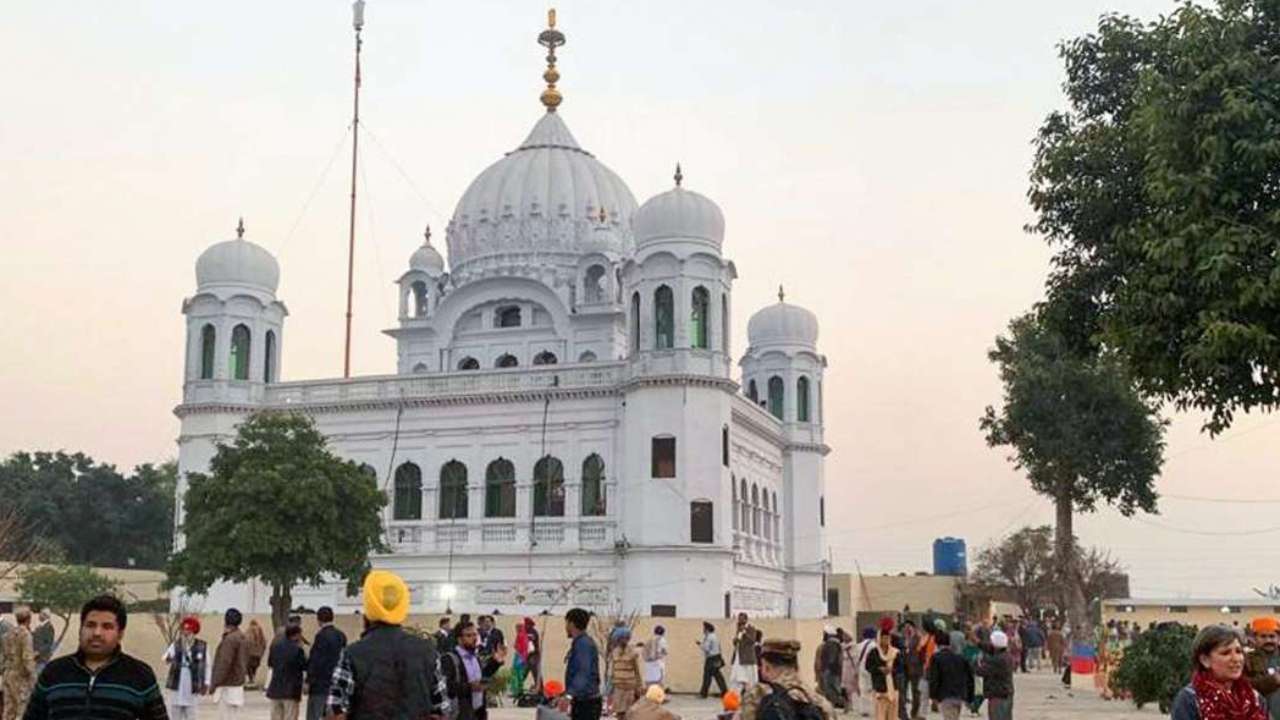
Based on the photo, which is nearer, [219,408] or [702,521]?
[702,521]

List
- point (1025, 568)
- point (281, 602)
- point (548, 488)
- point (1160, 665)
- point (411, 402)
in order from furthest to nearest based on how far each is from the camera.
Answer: point (1025, 568) < point (411, 402) < point (548, 488) < point (281, 602) < point (1160, 665)

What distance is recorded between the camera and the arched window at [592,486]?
140 ft

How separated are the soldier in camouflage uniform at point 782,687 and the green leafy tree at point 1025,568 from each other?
65.3 metres

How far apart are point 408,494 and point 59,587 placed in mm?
15625

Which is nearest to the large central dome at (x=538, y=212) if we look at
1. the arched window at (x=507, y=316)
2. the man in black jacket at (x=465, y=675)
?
the arched window at (x=507, y=316)

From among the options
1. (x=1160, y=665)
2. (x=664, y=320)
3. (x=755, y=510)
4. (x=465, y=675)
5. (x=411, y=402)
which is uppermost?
(x=664, y=320)

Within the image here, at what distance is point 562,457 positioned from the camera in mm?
Answer: 43062

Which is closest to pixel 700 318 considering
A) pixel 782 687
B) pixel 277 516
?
pixel 277 516

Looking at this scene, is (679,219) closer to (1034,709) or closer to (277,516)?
(277,516)

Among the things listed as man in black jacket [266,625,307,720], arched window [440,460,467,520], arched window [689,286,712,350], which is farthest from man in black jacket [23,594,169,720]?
arched window [440,460,467,520]

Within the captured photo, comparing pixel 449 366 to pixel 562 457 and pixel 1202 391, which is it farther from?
pixel 1202 391

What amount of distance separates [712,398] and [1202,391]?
2587 cm

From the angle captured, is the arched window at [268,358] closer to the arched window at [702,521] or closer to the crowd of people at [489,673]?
the arched window at [702,521]

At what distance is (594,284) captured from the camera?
5109 cm
